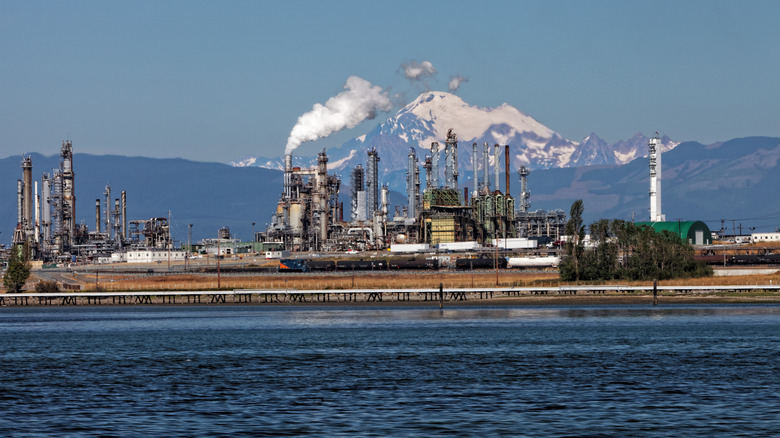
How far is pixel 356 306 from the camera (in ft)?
464

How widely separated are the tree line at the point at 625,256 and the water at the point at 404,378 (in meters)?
35.9

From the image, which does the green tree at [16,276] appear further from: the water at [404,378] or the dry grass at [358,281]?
the water at [404,378]

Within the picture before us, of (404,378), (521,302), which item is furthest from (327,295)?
(404,378)

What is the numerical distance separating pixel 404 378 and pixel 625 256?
94613 millimetres

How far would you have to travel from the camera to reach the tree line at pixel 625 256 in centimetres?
14100

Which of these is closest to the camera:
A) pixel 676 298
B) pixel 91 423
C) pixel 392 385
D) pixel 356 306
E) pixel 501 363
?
pixel 91 423

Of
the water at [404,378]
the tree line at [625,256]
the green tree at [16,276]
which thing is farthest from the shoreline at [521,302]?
the water at [404,378]

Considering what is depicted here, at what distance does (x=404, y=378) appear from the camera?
56.5 meters

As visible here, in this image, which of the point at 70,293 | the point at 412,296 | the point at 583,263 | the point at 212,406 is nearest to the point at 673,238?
the point at 583,263

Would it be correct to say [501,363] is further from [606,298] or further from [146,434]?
[606,298]

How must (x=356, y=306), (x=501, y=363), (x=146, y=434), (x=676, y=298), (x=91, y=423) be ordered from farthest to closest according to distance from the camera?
1. (x=356, y=306)
2. (x=676, y=298)
3. (x=501, y=363)
4. (x=91, y=423)
5. (x=146, y=434)

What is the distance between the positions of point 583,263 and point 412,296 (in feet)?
77.2

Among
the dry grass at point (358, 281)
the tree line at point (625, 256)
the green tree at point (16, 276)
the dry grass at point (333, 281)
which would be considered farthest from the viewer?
the green tree at point (16, 276)

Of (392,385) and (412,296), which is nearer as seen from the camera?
(392,385)
